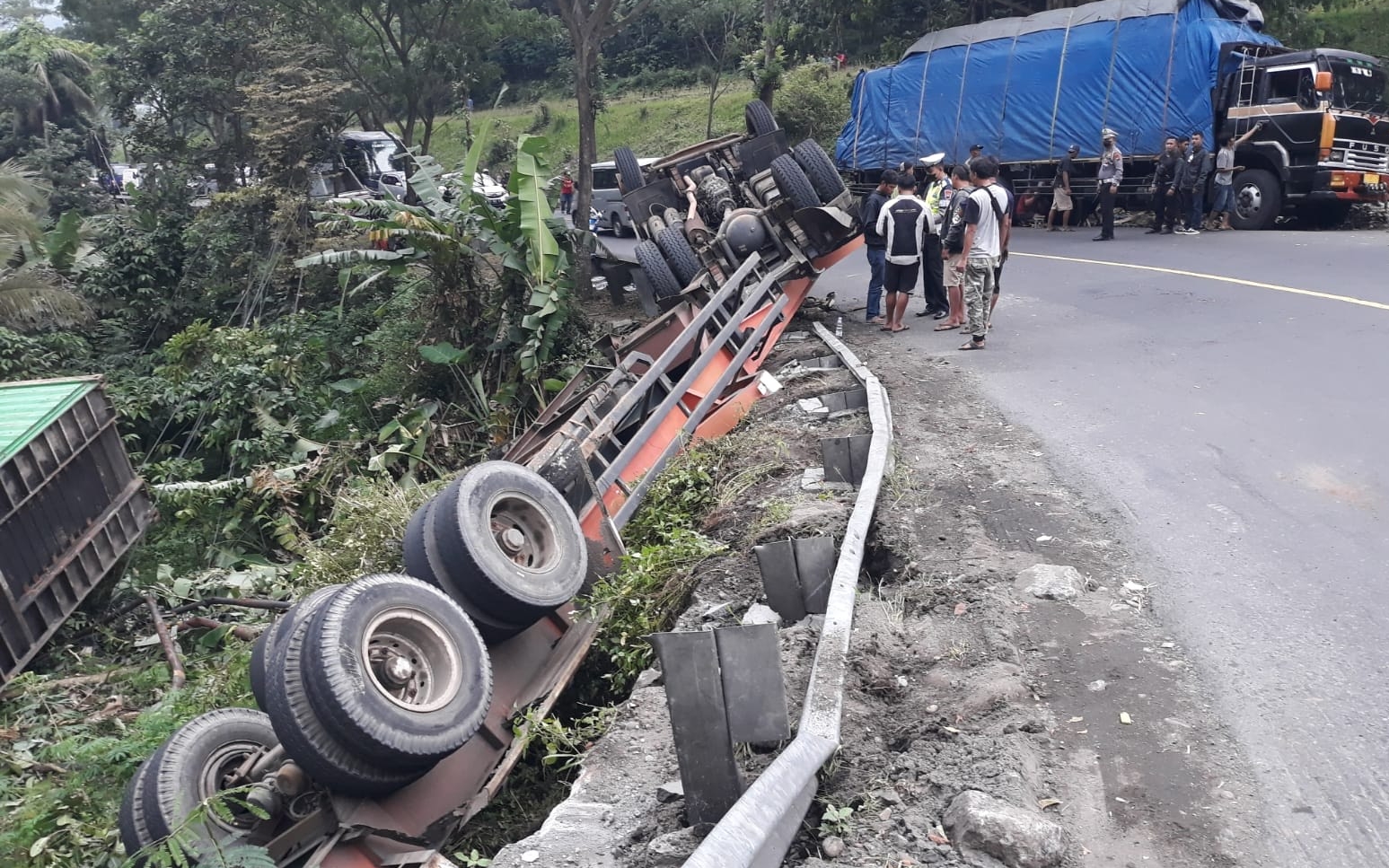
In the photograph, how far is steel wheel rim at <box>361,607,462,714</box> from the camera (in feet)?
15.5

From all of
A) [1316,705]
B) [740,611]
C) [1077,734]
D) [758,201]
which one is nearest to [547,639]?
[740,611]

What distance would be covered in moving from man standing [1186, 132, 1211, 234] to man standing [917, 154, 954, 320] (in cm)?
610

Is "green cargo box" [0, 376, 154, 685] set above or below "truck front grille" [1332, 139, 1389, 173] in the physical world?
below

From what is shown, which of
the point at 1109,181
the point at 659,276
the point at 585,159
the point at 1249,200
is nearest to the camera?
the point at 659,276

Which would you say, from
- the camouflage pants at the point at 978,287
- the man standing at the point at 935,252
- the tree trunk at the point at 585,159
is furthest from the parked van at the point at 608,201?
the camouflage pants at the point at 978,287

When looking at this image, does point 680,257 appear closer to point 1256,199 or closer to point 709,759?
point 709,759

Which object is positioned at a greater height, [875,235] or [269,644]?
[875,235]

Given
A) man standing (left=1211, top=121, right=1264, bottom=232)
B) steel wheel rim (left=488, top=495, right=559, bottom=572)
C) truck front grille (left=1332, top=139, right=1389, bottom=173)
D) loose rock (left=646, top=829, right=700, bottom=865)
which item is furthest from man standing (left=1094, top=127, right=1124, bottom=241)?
loose rock (left=646, top=829, right=700, bottom=865)

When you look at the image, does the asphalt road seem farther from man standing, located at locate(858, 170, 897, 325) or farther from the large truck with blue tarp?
the large truck with blue tarp

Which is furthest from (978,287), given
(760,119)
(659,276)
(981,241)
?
(760,119)

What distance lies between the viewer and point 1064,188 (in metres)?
19.9

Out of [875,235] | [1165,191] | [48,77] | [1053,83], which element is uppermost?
[48,77]

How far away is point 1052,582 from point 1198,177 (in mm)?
14140

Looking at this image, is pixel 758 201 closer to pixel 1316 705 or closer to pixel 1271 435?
pixel 1271 435
